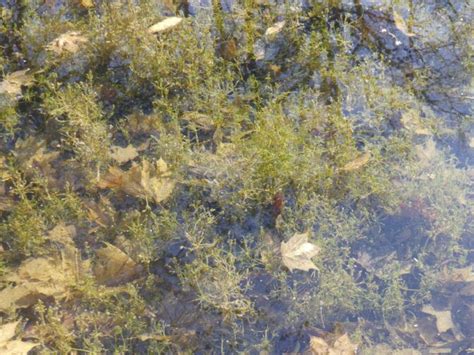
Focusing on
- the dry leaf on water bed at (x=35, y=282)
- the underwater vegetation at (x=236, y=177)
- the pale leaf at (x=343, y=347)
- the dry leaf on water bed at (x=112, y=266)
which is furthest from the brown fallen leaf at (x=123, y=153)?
the pale leaf at (x=343, y=347)

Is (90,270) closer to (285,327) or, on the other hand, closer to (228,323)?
(228,323)

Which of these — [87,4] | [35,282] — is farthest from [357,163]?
[87,4]

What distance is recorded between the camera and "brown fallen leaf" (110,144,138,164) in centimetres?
299

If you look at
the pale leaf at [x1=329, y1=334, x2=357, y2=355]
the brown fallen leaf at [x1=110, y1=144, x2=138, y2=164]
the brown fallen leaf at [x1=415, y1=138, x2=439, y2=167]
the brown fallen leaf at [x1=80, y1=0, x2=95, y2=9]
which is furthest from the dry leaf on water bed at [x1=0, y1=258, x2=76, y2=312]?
the brown fallen leaf at [x1=415, y1=138, x2=439, y2=167]

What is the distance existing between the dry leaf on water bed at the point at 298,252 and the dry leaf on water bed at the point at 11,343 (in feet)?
4.36

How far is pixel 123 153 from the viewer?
3010 mm

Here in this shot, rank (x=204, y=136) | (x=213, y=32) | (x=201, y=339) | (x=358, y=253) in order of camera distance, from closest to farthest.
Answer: (x=201, y=339), (x=358, y=253), (x=204, y=136), (x=213, y=32)

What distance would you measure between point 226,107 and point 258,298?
1.25 metres

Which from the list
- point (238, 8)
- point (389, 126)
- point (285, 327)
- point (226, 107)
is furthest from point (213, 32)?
point (285, 327)

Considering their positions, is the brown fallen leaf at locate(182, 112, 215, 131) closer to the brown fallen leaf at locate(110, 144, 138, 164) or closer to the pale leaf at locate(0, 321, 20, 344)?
the brown fallen leaf at locate(110, 144, 138, 164)

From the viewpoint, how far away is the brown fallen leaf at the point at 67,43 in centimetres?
329

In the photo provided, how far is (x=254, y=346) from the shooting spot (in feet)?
8.53

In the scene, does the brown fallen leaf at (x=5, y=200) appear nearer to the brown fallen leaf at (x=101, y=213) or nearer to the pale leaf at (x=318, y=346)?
the brown fallen leaf at (x=101, y=213)

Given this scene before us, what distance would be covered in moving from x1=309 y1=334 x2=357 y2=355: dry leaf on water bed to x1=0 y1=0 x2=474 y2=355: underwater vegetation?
0.01m
